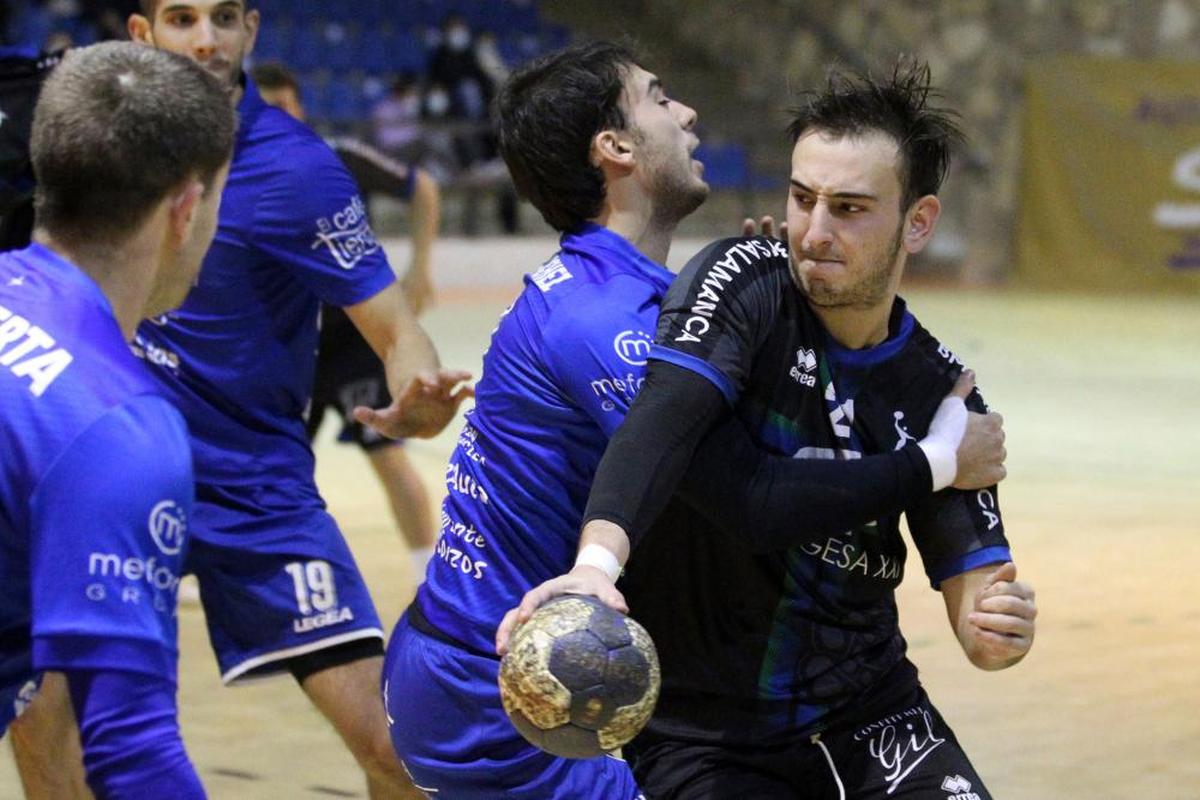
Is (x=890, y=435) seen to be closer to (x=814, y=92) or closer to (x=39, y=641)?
(x=814, y=92)

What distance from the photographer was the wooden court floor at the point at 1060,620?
495 cm

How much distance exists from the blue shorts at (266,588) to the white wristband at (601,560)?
142 centimetres

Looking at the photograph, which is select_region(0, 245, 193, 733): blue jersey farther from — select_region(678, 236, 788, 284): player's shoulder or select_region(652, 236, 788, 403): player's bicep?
select_region(678, 236, 788, 284): player's shoulder

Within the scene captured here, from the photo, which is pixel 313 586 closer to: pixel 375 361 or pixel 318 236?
pixel 318 236

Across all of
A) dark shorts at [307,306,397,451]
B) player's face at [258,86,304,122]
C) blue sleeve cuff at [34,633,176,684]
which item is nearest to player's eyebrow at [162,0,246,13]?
blue sleeve cuff at [34,633,176,684]

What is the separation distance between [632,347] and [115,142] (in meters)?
0.98

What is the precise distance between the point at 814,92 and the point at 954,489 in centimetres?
72

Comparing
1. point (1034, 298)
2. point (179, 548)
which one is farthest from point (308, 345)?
point (1034, 298)

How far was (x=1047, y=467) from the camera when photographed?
9742mm

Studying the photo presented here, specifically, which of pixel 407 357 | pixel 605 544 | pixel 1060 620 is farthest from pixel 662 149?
pixel 1060 620

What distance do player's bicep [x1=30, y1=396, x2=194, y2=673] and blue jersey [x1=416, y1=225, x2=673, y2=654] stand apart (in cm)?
95

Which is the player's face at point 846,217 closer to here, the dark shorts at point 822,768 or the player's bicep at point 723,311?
the player's bicep at point 723,311

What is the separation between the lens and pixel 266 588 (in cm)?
396

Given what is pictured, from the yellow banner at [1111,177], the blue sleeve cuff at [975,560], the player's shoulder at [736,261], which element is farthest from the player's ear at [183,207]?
the yellow banner at [1111,177]
